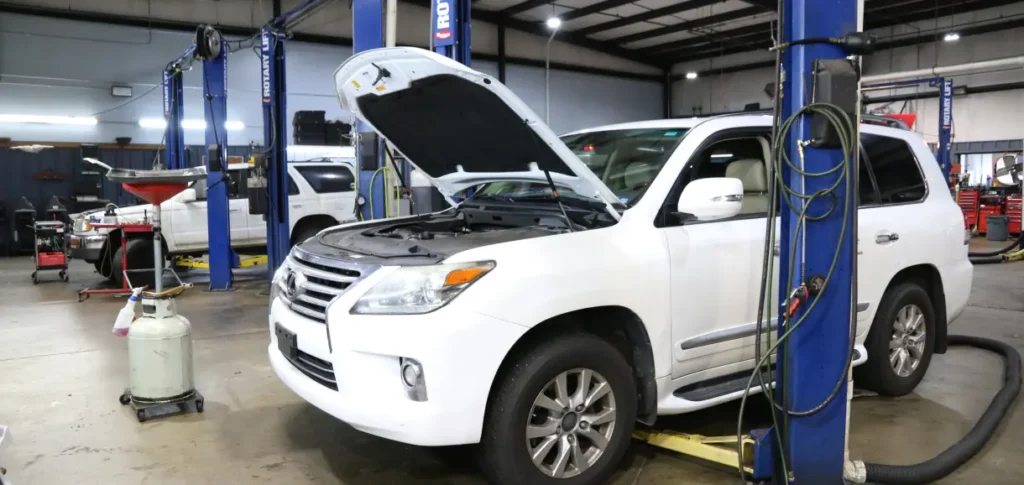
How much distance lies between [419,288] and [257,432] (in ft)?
5.44

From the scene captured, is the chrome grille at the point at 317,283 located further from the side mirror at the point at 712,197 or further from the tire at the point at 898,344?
the tire at the point at 898,344

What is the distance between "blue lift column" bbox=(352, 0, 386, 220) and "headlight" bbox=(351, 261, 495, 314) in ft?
10.1

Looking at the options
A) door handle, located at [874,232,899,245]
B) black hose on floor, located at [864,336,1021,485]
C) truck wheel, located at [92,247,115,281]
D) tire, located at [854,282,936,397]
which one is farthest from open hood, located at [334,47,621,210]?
truck wheel, located at [92,247,115,281]

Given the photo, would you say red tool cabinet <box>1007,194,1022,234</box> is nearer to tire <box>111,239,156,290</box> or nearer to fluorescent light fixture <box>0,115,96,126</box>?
tire <box>111,239,156,290</box>

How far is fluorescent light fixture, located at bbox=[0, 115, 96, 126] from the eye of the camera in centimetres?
1352

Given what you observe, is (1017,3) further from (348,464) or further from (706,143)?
(348,464)

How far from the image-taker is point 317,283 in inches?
115

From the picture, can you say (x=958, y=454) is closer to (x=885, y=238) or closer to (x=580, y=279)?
(x=885, y=238)

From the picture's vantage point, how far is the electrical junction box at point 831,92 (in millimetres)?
2441

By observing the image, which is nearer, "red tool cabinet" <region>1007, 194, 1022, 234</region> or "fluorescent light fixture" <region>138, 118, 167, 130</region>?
"fluorescent light fixture" <region>138, 118, 167, 130</region>

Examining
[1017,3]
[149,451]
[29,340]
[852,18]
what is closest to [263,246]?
[29,340]

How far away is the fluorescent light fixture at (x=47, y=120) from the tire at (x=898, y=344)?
1487 cm

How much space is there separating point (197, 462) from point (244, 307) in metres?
4.39

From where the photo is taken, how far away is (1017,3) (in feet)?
52.5
